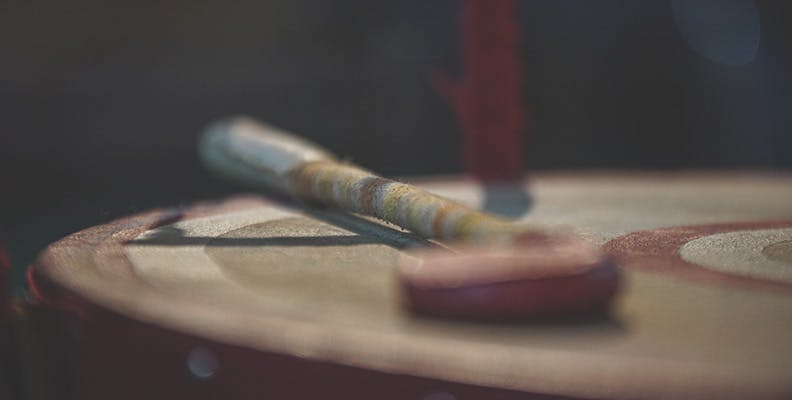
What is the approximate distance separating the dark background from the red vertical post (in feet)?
8.74

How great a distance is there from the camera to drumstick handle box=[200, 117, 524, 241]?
4.05ft

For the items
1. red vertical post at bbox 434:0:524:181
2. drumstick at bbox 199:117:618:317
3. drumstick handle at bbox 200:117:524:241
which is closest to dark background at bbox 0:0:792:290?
red vertical post at bbox 434:0:524:181

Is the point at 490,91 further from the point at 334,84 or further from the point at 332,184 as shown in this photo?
the point at 334,84

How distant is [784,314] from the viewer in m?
0.94

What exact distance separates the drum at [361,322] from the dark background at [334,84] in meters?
3.74

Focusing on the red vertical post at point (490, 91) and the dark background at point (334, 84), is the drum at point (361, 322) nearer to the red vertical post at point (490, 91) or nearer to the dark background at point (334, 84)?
the red vertical post at point (490, 91)

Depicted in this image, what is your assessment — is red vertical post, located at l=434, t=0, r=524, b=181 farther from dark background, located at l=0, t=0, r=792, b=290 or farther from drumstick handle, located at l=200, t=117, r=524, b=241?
dark background, located at l=0, t=0, r=792, b=290

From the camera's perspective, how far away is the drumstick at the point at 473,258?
2.89 feet

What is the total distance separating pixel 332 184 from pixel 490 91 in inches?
34.8

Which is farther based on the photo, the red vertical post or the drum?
the red vertical post

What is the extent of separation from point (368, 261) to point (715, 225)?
704 millimetres

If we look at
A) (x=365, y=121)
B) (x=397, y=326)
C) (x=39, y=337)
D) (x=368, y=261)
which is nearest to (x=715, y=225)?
(x=368, y=261)

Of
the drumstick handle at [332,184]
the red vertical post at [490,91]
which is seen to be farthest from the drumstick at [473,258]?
the red vertical post at [490,91]

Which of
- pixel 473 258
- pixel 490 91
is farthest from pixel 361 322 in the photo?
pixel 490 91
